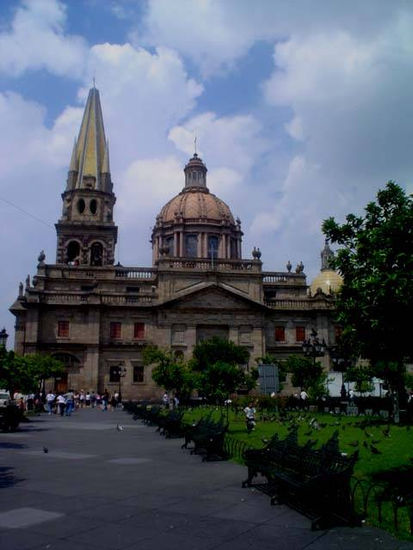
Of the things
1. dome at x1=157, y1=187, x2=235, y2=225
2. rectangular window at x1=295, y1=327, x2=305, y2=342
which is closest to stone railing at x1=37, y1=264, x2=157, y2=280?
dome at x1=157, y1=187, x2=235, y2=225

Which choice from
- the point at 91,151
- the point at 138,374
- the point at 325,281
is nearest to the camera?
the point at 138,374

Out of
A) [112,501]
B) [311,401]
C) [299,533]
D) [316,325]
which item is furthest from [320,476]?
[316,325]

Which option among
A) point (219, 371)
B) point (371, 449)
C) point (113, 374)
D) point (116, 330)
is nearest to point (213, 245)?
point (116, 330)

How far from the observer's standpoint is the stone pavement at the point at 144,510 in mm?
6746

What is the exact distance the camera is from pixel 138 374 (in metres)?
49.9

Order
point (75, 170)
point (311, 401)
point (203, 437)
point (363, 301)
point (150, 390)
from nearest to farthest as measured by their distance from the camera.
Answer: point (363, 301)
point (203, 437)
point (311, 401)
point (150, 390)
point (75, 170)

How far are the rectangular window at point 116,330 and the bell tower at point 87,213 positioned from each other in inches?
307

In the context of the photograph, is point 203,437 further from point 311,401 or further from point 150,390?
point 150,390

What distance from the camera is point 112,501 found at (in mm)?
9031

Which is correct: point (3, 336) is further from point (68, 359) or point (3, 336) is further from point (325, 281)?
point (325, 281)

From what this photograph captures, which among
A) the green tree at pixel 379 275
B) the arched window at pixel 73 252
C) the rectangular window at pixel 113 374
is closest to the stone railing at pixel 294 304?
the rectangular window at pixel 113 374

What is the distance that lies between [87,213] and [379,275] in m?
49.5

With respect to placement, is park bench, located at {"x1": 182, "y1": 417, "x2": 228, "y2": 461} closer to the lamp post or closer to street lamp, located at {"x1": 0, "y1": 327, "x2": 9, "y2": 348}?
street lamp, located at {"x1": 0, "y1": 327, "x2": 9, "y2": 348}

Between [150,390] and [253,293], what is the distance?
1301 centimetres
